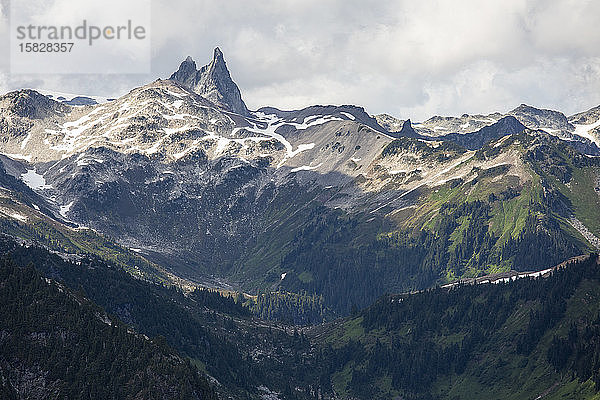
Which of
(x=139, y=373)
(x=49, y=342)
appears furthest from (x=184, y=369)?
(x=49, y=342)

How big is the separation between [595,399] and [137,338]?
442 ft

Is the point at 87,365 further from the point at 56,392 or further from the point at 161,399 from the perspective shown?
the point at 161,399

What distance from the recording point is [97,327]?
595 ft

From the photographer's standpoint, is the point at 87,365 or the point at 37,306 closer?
the point at 87,365

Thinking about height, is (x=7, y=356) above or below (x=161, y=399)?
above

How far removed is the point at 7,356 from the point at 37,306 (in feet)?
61.5

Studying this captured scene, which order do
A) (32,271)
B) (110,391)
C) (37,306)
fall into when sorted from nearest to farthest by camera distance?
(110,391) → (37,306) → (32,271)

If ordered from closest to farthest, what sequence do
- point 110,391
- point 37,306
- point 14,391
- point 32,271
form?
point 14,391 < point 110,391 < point 37,306 < point 32,271

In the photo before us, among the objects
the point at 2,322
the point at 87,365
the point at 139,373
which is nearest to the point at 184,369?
the point at 139,373

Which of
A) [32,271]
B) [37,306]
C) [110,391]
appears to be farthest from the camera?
[32,271]

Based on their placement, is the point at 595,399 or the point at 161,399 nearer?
the point at 161,399

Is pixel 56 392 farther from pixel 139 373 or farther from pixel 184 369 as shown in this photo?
pixel 184 369

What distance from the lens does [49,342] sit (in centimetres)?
17112

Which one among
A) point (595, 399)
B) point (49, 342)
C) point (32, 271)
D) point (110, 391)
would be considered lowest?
point (595, 399)
